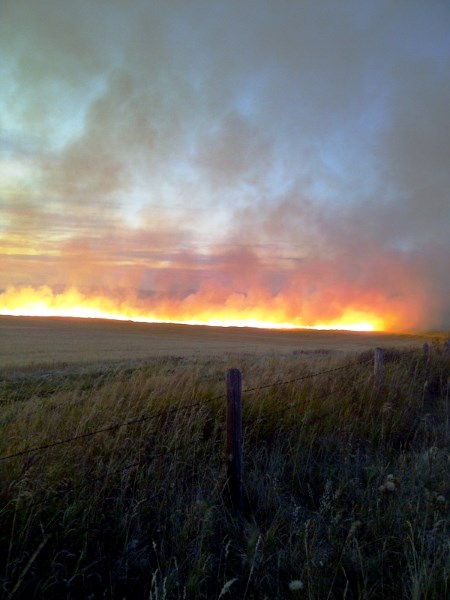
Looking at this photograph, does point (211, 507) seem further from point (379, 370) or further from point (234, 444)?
point (379, 370)

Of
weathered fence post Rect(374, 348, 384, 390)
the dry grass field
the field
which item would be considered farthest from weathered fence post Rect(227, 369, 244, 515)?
the dry grass field

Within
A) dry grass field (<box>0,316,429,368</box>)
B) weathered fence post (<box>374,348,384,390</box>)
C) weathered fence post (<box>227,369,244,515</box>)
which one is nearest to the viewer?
weathered fence post (<box>227,369,244,515</box>)

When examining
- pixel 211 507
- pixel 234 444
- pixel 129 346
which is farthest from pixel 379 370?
pixel 129 346

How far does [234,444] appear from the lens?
4273mm

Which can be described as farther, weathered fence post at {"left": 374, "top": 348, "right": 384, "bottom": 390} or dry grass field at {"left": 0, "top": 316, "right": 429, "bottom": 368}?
dry grass field at {"left": 0, "top": 316, "right": 429, "bottom": 368}

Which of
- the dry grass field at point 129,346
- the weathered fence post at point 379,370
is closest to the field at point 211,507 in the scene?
the weathered fence post at point 379,370

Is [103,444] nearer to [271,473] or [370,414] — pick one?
[271,473]

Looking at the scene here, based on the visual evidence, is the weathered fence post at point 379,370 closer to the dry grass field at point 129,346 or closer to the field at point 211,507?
the field at point 211,507

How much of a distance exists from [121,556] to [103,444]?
1356mm

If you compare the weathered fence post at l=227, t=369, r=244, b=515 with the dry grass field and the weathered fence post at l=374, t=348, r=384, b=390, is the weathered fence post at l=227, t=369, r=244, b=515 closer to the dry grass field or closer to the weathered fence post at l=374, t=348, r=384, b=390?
the weathered fence post at l=374, t=348, r=384, b=390

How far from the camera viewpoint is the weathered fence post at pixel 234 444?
4.18 metres

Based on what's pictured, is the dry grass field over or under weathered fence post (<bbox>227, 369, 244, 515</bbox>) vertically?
under

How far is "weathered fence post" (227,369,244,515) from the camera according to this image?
4.18 meters

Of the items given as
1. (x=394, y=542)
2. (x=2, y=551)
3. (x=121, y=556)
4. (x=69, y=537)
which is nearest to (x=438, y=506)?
(x=394, y=542)
